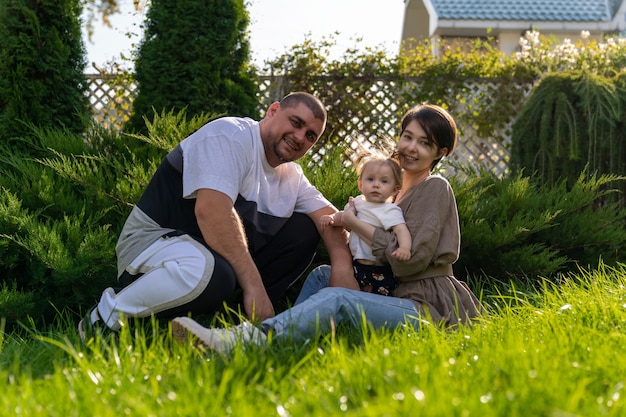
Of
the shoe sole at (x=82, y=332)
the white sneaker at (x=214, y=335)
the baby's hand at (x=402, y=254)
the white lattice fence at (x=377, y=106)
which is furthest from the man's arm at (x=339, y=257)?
the white lattice fence at (x=377, y=106)

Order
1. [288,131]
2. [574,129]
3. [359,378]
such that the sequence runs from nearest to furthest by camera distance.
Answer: [359,378], [288,131], [574,129]

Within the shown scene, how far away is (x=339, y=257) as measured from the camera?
3.78m

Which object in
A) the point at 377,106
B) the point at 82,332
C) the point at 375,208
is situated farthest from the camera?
the point at 377,106

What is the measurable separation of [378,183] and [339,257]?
Answer: 0.42 meters

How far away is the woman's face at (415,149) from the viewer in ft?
12.0

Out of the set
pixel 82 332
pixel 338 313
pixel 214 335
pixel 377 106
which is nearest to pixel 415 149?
pixel 338 313

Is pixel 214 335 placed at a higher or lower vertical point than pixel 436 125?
lower

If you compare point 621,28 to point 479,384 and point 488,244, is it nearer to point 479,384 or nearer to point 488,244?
point 488,244

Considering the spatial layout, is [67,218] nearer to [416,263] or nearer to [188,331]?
[188,331]

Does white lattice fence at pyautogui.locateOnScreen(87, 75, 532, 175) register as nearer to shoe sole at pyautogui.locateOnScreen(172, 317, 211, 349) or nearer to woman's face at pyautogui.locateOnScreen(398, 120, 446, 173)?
woman's face at pyautogui.locateOnScreen(398, 120, 446, 173)

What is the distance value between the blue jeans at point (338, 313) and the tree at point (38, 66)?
12.3 feet

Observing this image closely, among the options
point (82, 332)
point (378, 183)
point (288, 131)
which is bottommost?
point (82, 332)

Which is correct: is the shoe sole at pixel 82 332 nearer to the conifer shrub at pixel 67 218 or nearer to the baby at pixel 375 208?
the conifer shrub at pixel 67 218

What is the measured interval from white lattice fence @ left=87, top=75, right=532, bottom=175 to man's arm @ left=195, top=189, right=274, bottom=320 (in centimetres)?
550
